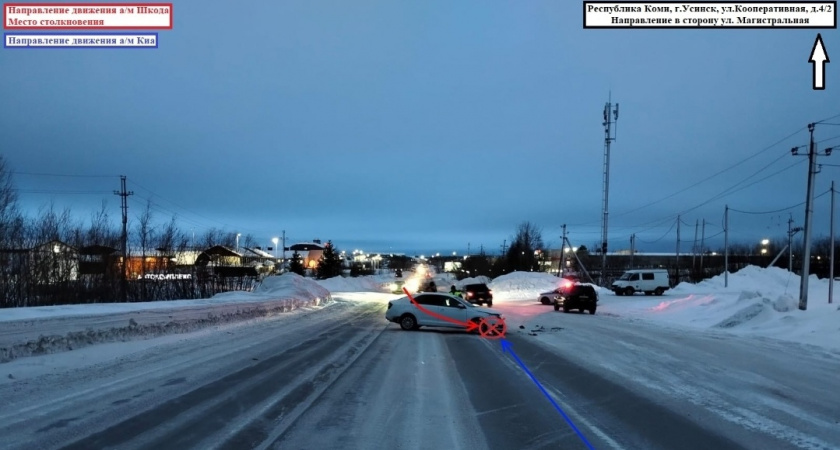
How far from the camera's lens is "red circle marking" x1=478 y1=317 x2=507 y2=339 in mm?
21975

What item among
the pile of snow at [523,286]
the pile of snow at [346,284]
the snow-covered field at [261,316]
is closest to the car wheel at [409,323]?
the snow-covered field at [261,316]

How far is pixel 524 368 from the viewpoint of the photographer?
1311 centimetres

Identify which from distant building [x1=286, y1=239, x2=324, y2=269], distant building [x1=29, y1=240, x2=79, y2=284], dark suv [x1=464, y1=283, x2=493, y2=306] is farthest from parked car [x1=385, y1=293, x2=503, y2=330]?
distant building [x1=286, y1=239, x2=324, y2=269]

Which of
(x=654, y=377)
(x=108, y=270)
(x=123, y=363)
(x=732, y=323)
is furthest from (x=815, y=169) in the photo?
(x=108, y=270)

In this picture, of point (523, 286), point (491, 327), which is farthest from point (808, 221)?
point (523, 286)

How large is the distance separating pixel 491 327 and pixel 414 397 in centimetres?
1337

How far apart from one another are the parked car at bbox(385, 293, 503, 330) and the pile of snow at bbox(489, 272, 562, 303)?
110 ft

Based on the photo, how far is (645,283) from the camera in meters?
52.0

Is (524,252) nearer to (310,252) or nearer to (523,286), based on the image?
(523,286)

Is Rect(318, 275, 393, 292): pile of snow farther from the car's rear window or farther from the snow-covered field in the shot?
the car's rear window

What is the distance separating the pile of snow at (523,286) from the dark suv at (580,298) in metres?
18.8

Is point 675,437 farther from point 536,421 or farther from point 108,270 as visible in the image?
point 108,270

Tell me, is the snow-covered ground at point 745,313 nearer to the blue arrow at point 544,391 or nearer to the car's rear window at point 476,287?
the car's rear window at point 476,287

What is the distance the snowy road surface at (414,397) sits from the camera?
7.11m
